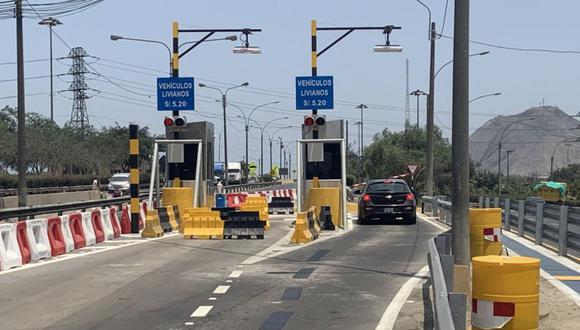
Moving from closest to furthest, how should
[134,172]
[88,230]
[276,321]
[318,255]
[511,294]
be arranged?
[511,294] < [276,321] < [318,255] < [88,230] < [134,172]

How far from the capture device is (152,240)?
732 inches

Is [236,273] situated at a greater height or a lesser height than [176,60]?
lesser

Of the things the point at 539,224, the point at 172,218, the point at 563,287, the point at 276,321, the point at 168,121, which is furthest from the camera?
the point at 168,121

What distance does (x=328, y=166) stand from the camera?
25859 mm

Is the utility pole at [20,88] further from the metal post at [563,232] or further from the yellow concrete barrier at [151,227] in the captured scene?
the metal post at [563,232]

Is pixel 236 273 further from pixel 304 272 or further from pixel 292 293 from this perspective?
pixel 292 293

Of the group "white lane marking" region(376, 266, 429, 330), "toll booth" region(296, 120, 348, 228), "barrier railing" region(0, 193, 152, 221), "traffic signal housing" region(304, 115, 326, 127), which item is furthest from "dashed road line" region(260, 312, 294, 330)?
"traffic signal housing" region(304, 115, 326, 127)

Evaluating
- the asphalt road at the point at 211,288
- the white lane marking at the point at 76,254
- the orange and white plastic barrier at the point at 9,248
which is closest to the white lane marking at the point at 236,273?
the asphalt road at the point at 211,288

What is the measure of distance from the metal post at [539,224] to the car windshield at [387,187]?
8388 mm

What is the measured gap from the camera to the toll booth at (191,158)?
24.8 metres

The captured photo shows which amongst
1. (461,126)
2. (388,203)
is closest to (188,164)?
(388,203)

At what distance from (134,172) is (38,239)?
17.7 ft

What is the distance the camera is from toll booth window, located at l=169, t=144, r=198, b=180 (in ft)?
84.0

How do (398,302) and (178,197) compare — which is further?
(178,197)
